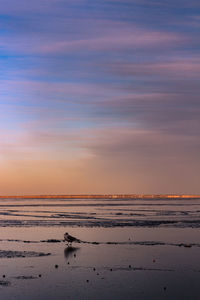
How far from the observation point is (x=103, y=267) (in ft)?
85.4

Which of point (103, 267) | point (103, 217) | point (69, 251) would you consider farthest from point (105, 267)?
point (103, 217)

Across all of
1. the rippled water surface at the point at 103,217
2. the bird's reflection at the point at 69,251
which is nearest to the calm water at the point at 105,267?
the bird's reflection at the point at 69,251

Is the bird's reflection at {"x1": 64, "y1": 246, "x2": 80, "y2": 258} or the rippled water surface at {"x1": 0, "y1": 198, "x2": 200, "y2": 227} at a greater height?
the rippled water surface at {"x1": 0, "y1": 198, "x2": 200, "y2": 227}

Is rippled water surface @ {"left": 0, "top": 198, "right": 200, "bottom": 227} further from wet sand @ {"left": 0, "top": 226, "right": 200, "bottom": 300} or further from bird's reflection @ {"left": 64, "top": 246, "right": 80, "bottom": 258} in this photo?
Result: bird's reflection @ {"left": 64, "top": 246, "right": 80, "bottom": 258}

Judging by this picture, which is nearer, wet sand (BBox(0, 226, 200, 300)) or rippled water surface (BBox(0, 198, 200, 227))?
wet sand (BBox(0, 226, 200, 300))

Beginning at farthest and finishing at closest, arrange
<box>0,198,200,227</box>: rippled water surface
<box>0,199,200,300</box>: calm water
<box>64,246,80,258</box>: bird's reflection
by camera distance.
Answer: <box>0,198,200,227</box>: rippled water surface, <box>64,246,80,258</box>: bird's reflection, <box>0,199,200,300</box>: calm water

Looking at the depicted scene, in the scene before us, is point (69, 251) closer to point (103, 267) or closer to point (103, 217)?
point (103, 267)

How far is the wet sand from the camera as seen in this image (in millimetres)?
20422

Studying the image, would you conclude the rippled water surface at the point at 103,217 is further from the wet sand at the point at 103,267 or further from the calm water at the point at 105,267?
the wet sand at the point at 103,267

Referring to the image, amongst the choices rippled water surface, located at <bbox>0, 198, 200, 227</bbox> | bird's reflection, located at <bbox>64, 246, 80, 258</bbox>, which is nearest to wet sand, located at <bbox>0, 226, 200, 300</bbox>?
bird's reflection, located at <bbox>64, 246, 80, 258</bbox>

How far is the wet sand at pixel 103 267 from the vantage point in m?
20.4

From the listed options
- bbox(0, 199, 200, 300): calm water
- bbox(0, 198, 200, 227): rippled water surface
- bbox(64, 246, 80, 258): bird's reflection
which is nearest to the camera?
bbox(0, 199, 200, 300): calm water

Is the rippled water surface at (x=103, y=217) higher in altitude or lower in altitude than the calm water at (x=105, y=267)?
higher

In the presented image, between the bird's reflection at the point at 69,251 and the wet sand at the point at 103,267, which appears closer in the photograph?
the wet sand at the point at 103,267
